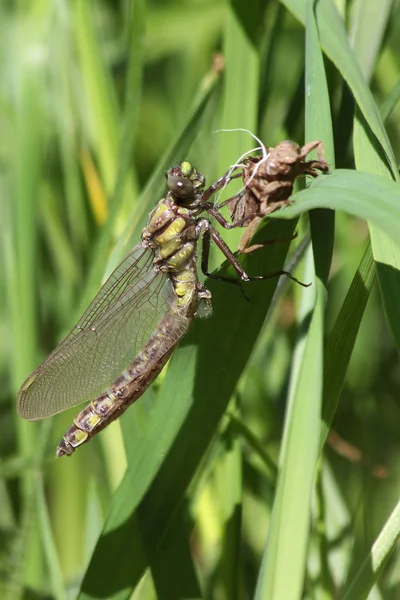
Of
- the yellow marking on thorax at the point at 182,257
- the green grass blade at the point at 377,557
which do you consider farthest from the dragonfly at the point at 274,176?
the yellow marking on thorax at the point at 182,257

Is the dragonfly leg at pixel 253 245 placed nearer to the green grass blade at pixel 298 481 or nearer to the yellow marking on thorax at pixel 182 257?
the green grass blade at pixel 298 481

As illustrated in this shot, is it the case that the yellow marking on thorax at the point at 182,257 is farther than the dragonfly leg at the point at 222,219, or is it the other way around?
the yellow marking on thorax at the point at 182,257

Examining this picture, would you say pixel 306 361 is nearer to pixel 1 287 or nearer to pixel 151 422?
pixel 151 422

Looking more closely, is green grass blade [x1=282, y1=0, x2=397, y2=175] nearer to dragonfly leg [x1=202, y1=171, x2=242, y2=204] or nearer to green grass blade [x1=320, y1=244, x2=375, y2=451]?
green grass blade [x1=320, y1=244, x2=375, y2=451]

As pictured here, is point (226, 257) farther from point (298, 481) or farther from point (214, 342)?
point (298, 481)

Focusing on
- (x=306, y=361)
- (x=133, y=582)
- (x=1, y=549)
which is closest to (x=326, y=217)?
(x=306, y=361)

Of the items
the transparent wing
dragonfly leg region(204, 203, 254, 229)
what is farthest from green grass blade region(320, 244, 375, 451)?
the transparent wing
